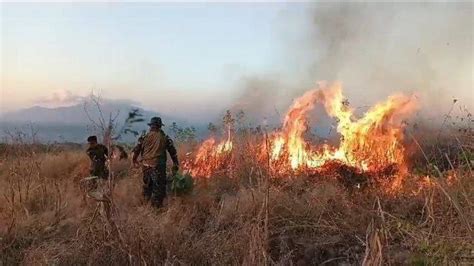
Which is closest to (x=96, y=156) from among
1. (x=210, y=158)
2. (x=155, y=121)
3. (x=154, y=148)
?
(x=154, y=148)

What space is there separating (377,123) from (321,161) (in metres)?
1.78

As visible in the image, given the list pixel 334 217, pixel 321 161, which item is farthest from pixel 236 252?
pixel 321 161

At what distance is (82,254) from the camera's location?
7238 millimetres

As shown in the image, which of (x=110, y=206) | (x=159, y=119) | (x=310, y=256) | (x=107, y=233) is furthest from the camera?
(x=159, y=119)

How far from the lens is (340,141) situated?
14469mm

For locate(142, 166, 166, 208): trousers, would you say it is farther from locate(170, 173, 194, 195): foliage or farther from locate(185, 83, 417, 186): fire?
locate(185, 83, 417, 186): fire

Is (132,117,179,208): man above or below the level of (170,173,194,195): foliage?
above

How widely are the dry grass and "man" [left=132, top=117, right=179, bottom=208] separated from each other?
310mm

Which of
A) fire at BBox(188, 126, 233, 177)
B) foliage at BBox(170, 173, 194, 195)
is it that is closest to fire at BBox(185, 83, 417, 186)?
fire at BBox(188, 126, 233, 177)

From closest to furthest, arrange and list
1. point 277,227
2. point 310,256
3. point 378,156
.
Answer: point 310,256, point 277,227, point 378,156

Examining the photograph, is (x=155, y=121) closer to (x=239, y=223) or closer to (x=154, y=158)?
(x=154, y=158)

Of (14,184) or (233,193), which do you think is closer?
(14,184)

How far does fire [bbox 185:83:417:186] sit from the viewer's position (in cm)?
1355

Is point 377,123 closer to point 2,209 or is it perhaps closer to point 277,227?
point 277,227
